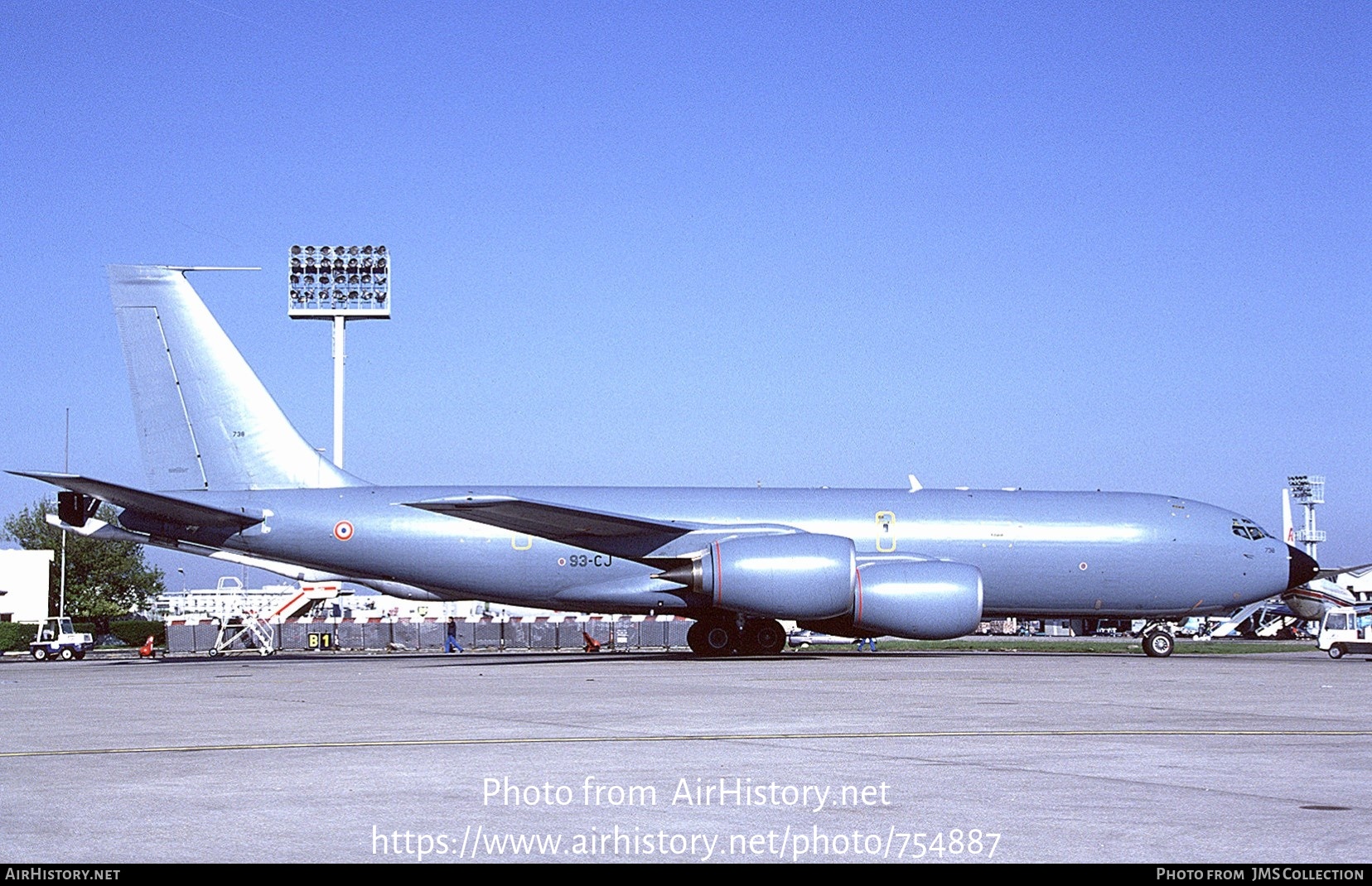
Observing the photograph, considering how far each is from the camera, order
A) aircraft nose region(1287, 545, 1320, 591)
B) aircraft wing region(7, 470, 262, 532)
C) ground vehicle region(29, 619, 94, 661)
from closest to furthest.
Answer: aircraft wing region(7, 470, 262, 532) → aircraft nose region(1287, 545, 1320, 591) → ground vehicle region(29, 619, 94, 661)

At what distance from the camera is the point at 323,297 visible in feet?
169

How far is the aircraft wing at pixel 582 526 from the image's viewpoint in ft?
95.9

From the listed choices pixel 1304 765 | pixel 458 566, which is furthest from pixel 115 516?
pixel 1304 765

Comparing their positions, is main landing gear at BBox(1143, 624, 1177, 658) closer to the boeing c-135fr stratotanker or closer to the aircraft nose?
the boeing c-135fr stratotanker

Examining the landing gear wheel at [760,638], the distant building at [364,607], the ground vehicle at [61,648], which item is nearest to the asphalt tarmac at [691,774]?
the landing gear wheel at [760,638]

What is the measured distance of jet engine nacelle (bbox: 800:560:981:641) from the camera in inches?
1149

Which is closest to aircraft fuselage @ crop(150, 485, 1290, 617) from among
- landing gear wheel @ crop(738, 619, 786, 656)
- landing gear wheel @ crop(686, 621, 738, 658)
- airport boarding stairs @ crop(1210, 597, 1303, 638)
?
landing gear wheel @ crop(686, 621, 738, 658)

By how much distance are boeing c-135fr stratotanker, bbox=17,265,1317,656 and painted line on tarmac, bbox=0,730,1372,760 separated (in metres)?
15.9

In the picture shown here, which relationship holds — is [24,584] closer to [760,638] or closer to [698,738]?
[760,638]

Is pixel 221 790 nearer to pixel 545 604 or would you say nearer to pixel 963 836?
pixel 963 836

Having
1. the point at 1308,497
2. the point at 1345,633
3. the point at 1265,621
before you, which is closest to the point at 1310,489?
the point at 1308,497

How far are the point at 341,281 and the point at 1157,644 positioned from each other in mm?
31887

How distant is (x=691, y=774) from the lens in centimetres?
987

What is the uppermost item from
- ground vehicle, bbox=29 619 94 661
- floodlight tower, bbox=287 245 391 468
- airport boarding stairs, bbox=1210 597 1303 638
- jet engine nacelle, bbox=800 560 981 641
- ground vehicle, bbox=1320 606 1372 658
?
floodlight tower, bbox=287 245 391 468
